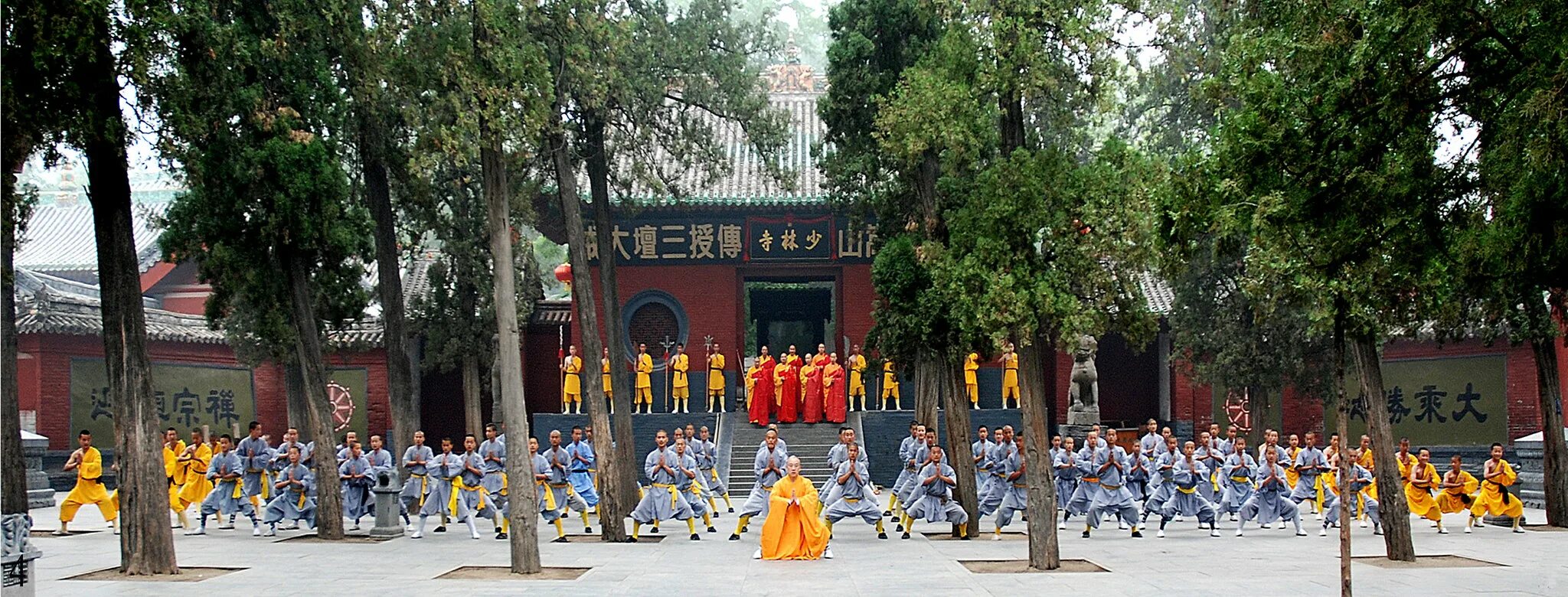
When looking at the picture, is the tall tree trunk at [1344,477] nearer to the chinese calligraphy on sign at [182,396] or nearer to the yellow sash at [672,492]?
the yellow sash at [672,492]

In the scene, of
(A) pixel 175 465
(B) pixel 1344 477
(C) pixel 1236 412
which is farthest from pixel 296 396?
(C) pixel 1236 412

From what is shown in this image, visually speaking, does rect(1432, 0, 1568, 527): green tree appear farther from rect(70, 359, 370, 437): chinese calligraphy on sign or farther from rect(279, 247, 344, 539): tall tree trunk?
rect(70, 359, 370, 437): chinese calligraphy on sign

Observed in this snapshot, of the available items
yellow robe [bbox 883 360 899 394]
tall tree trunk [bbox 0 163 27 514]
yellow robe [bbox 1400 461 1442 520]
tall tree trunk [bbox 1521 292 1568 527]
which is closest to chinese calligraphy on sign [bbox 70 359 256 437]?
tall tree trunk [bbox 0 163 27 514]

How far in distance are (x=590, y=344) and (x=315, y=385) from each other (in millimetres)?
3205

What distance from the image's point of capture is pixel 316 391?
17.0 metres

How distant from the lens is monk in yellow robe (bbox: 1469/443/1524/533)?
59.7ft

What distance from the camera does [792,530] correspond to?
1512 cm

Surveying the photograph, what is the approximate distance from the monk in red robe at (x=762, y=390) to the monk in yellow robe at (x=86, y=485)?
1224 centimetres

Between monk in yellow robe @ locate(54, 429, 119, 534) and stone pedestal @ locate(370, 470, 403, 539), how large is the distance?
359 centimetres

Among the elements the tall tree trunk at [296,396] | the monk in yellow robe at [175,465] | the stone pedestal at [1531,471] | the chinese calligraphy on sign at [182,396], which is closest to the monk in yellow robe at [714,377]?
the tall tree trunk at [296,396]

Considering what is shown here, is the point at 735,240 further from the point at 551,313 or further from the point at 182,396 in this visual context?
the point at 182,396

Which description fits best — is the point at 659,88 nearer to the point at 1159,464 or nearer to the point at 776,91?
the point at 1159,464

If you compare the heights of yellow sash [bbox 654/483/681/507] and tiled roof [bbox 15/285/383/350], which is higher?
tiled roof [bbox 15/285/383/350]

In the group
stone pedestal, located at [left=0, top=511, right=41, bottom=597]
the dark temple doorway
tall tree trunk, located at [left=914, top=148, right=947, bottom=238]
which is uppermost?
tall tree trunk, located at [left=914, top=148, right=947, bottom=238]
